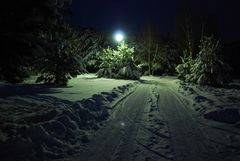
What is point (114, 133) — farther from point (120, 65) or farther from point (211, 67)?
point (120, 65)

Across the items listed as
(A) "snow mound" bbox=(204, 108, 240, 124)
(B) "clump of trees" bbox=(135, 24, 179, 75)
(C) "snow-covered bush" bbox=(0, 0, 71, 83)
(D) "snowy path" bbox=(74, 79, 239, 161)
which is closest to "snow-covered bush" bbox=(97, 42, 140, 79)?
(B) "clump of trees" bbox=(135, 24, 179, 75)

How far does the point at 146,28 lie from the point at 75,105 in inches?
1584

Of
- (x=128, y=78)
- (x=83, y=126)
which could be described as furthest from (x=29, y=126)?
(x=128, y=78)

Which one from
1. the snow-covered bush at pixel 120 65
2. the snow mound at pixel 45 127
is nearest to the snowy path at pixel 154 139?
the snow mound at pixel 45 127

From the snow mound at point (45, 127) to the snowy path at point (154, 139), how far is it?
1.55ft

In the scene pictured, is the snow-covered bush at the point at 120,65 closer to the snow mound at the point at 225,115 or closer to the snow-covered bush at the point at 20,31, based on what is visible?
the snow mound at the point at 225,115

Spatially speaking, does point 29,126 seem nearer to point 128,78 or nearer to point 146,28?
point 128,78

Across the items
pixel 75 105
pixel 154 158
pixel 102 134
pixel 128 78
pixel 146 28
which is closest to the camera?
pixel 154 158

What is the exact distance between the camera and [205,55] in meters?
23.4

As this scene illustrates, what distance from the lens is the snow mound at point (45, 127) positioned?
5.88 meters

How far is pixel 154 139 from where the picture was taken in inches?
275

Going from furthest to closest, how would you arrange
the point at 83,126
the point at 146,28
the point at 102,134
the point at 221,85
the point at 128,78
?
the point at 146,28 → the point at 128,78 → the point at 221,85 → the point at 83,126 → the point at 102,134

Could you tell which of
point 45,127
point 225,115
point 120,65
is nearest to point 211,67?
point 120,65

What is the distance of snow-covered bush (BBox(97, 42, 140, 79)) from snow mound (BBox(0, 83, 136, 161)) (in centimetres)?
2125
